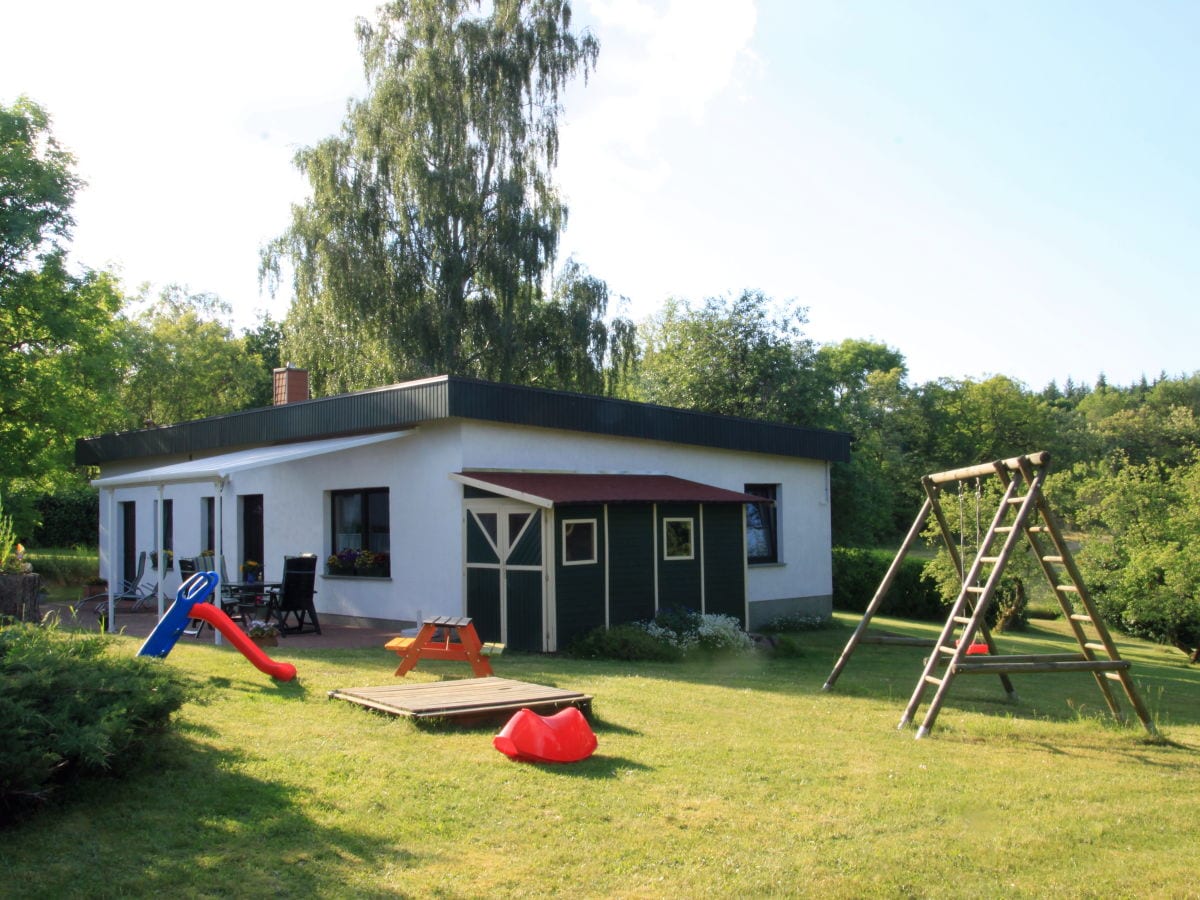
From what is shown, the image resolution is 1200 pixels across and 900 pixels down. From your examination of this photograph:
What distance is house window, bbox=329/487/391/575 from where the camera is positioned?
1453 cm

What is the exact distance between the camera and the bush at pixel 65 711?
14.8ft

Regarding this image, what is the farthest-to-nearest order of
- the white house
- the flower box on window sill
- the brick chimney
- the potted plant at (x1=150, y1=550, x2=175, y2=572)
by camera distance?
the brick chimney → the potted plant at (x1=150, y1=550, x2=175, y2=572) → the flower box on window sill → the white house

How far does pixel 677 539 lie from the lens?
1398 centimetres

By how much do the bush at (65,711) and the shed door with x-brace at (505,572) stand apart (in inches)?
261

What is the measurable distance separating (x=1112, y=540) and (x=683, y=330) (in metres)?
14.1

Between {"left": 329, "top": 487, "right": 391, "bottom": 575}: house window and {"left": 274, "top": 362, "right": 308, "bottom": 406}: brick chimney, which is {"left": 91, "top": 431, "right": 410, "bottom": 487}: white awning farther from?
{"left": 274, "top": 362, "right": 308, "bottom": 406}: brick chimney

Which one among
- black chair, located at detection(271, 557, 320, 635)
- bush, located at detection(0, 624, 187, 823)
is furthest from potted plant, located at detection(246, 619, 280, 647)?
bush, located at detection(0, 624, 187, 823)

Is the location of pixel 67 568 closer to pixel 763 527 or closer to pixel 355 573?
pixel 355 573

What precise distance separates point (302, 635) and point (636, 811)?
8.97m

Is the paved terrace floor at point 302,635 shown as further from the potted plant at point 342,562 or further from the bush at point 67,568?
the bush at point 67,568

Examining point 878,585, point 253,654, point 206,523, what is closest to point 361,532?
point 206,523

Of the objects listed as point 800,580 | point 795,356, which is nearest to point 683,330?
point 795,356

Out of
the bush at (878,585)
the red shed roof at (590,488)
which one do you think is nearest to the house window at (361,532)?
the red shed roof at (590,488)

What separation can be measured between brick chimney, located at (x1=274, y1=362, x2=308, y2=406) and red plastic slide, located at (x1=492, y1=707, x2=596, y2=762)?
13.7m
